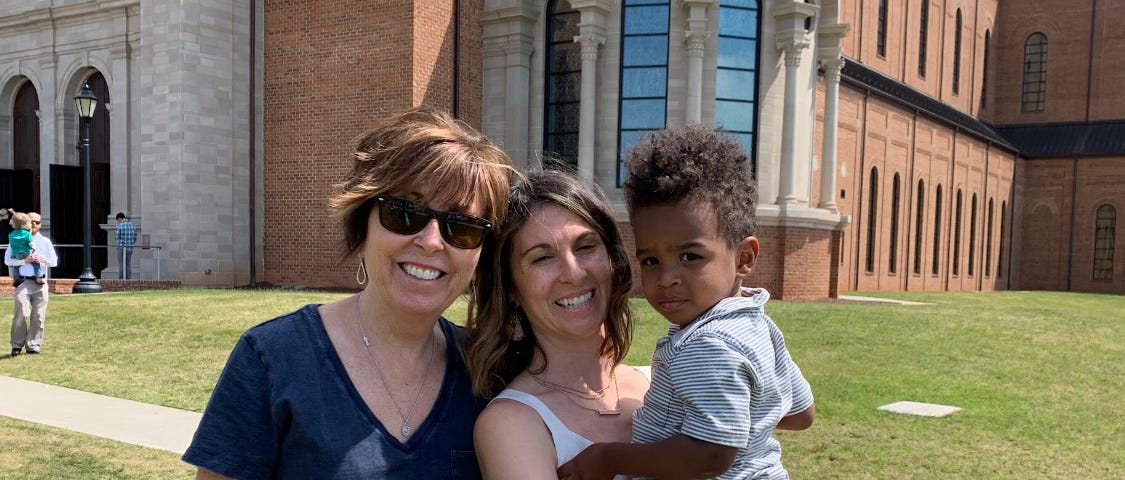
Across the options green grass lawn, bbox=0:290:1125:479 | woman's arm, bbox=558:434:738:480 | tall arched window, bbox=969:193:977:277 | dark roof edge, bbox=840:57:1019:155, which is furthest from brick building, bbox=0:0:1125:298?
tall arched window, bbox=969:193:977:277

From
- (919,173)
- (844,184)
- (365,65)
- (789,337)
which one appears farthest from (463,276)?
(919,173)

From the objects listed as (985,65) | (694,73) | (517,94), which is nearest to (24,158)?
(517,94)

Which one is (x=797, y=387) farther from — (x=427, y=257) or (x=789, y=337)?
(x=789, y=337)

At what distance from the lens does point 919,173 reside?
36375 mm

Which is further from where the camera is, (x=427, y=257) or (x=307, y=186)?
(x=307, y=186)

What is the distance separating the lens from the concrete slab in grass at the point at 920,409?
27.4 feet

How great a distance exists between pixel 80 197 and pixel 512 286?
24.6 metres

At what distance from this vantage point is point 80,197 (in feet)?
76.2

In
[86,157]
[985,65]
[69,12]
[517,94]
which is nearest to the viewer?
[86,157]

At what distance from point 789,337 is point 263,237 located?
44.8 ft

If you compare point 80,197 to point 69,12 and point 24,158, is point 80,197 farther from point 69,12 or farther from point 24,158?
point 69,12

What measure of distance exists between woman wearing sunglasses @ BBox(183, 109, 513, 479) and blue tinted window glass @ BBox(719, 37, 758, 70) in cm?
1875

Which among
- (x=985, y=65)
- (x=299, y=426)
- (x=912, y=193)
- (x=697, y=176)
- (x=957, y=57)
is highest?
(x=985, y=65)

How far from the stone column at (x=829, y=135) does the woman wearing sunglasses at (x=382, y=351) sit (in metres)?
22.0
